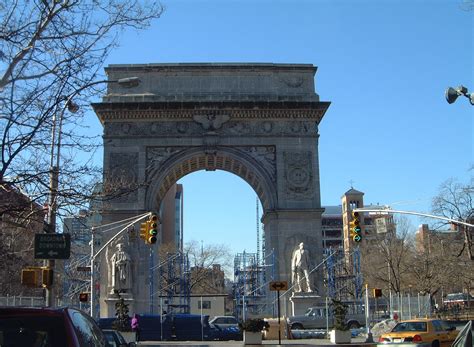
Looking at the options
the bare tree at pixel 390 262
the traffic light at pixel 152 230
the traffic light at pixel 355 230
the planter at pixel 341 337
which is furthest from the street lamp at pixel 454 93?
the bare tree at pixel 390 262

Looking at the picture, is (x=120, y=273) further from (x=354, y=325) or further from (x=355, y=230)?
(x=355, y=230)

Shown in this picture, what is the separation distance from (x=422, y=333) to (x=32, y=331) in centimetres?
1621

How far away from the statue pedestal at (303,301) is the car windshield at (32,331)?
3186cm

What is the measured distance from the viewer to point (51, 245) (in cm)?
1730

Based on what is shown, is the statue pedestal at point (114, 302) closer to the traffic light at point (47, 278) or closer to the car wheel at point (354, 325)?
the car wheel at point (354, 325)

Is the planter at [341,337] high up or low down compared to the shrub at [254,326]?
down

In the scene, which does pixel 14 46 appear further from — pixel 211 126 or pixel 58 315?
pixel 211 126

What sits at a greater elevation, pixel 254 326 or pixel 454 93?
pixel 454 93

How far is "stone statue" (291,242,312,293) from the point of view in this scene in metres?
37.3

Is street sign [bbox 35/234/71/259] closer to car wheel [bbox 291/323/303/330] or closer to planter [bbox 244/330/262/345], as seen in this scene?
planter [bbox 244/330/262/345]

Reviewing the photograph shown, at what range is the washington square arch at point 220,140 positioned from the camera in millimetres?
39062

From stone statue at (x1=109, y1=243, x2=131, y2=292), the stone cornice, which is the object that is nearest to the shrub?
stone statue at (x1=109, y1=243, x2=131, y2=292)

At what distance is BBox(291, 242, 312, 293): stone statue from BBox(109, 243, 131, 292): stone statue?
33.3 feet

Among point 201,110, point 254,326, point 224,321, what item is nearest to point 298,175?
point 201,110
